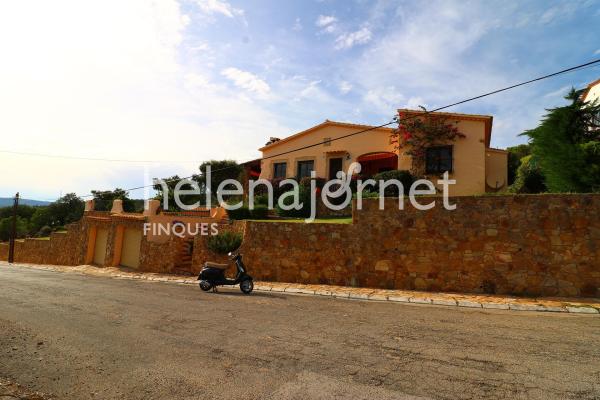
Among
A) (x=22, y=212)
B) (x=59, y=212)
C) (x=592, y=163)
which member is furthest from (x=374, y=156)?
(x=22, y=212)

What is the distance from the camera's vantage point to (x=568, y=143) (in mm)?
11141

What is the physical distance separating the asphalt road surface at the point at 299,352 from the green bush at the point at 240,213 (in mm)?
8851

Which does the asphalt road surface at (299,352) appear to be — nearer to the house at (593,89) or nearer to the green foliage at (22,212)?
the house at (593,89)

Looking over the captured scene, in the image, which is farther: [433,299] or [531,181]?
[531,181]

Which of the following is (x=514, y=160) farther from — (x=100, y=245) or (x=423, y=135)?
(x=100, y=245)

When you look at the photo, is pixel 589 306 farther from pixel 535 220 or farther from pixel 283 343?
pixel 283 343

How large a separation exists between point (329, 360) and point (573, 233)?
300 inches

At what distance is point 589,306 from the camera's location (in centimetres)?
758

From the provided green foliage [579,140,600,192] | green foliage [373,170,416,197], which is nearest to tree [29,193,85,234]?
green foliage [373,170,416,197]

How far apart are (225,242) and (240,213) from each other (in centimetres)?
299

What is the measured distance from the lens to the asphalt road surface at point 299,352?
12.5ft

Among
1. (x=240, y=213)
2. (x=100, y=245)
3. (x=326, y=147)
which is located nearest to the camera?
(x=240, y=213)

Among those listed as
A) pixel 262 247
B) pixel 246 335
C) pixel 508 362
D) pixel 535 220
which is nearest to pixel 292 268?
pixel 262 247

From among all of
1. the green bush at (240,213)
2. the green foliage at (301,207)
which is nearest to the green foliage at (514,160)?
the green foliage at (301,207)
